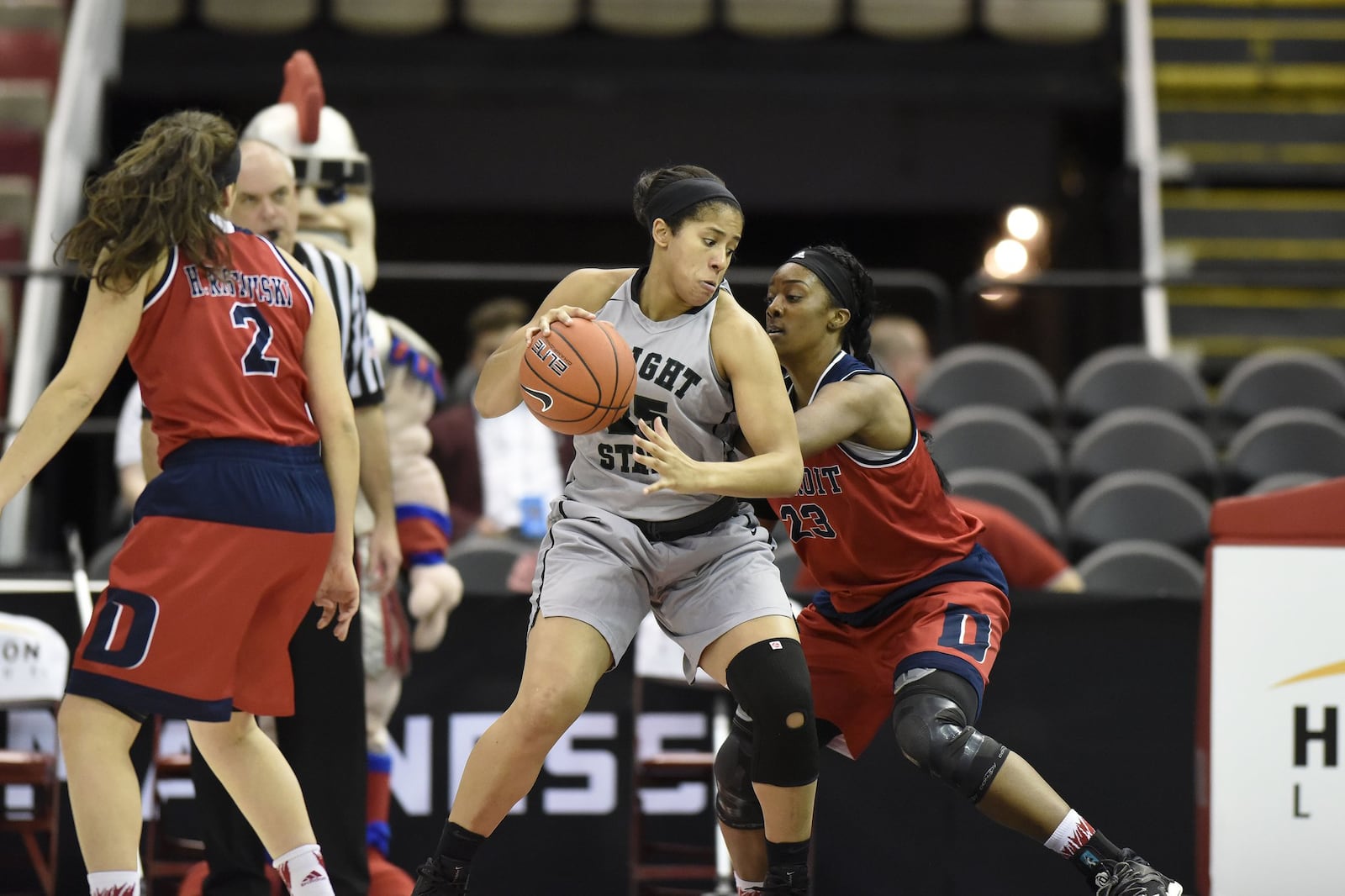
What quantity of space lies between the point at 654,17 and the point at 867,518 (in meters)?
7.44

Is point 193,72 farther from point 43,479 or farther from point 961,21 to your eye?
point 961,21

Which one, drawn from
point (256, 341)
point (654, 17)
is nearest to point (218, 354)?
point (256, 341)

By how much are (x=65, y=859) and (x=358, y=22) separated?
6.94 metres

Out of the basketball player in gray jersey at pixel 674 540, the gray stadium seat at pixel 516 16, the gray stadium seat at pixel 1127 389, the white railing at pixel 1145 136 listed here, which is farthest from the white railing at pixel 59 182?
the white railing at pixel 1145 136

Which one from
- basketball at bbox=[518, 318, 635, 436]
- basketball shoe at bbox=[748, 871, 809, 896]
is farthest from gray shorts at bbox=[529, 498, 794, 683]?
basketball shoe at bbox=[748, 871, 809, 896]

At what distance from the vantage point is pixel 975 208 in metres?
11.3

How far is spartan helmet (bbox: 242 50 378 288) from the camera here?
16.3 ft

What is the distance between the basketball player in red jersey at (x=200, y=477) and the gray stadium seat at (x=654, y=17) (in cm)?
748

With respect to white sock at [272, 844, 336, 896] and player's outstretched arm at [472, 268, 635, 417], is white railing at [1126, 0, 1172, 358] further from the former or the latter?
white sock at [272, 844, 336, 896]

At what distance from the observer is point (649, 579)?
395 cm

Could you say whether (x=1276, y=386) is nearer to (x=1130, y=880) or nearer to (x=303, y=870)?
(x=1130, y=880)

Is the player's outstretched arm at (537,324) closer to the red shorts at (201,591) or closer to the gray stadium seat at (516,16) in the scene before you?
the red shorts at (201,591)

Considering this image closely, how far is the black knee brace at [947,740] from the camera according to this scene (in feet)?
12.9

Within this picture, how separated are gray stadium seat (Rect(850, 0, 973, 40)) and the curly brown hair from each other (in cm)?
776
